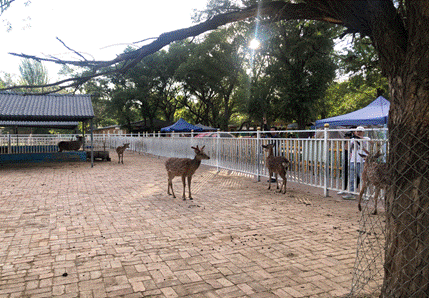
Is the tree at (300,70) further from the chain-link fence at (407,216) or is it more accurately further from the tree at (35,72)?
the chain-link fence at (407,216)

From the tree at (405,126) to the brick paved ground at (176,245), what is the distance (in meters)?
0.83

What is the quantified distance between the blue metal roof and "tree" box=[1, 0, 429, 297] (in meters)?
14.9

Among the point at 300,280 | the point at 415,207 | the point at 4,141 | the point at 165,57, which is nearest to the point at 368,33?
the point at 415,207

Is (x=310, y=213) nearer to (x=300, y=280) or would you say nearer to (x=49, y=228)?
(x=300, y=280)

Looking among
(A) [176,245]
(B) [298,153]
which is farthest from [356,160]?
(A) [176,245]

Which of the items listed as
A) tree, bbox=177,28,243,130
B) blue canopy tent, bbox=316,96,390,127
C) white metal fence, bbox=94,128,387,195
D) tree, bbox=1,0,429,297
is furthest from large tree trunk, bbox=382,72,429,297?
tree, bbox=177,28,243,130

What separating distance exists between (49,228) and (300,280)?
13.9ft

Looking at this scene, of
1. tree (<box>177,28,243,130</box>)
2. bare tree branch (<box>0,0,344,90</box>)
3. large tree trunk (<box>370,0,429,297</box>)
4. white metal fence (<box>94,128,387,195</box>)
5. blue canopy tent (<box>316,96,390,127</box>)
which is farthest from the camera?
tree (<box>177,28,243,130</box>)

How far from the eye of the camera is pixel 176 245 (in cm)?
460

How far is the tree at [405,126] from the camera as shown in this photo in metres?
2.53

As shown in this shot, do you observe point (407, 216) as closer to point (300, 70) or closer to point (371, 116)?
Answer: point (371, 116)

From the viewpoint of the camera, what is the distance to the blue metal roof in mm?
15686

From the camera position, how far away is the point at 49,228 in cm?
544

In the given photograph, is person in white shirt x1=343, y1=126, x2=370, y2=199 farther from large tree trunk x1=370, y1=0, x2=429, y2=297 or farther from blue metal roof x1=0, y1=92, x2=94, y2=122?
blue metal roof x1=0, y1=92, x2=94, y2=122
